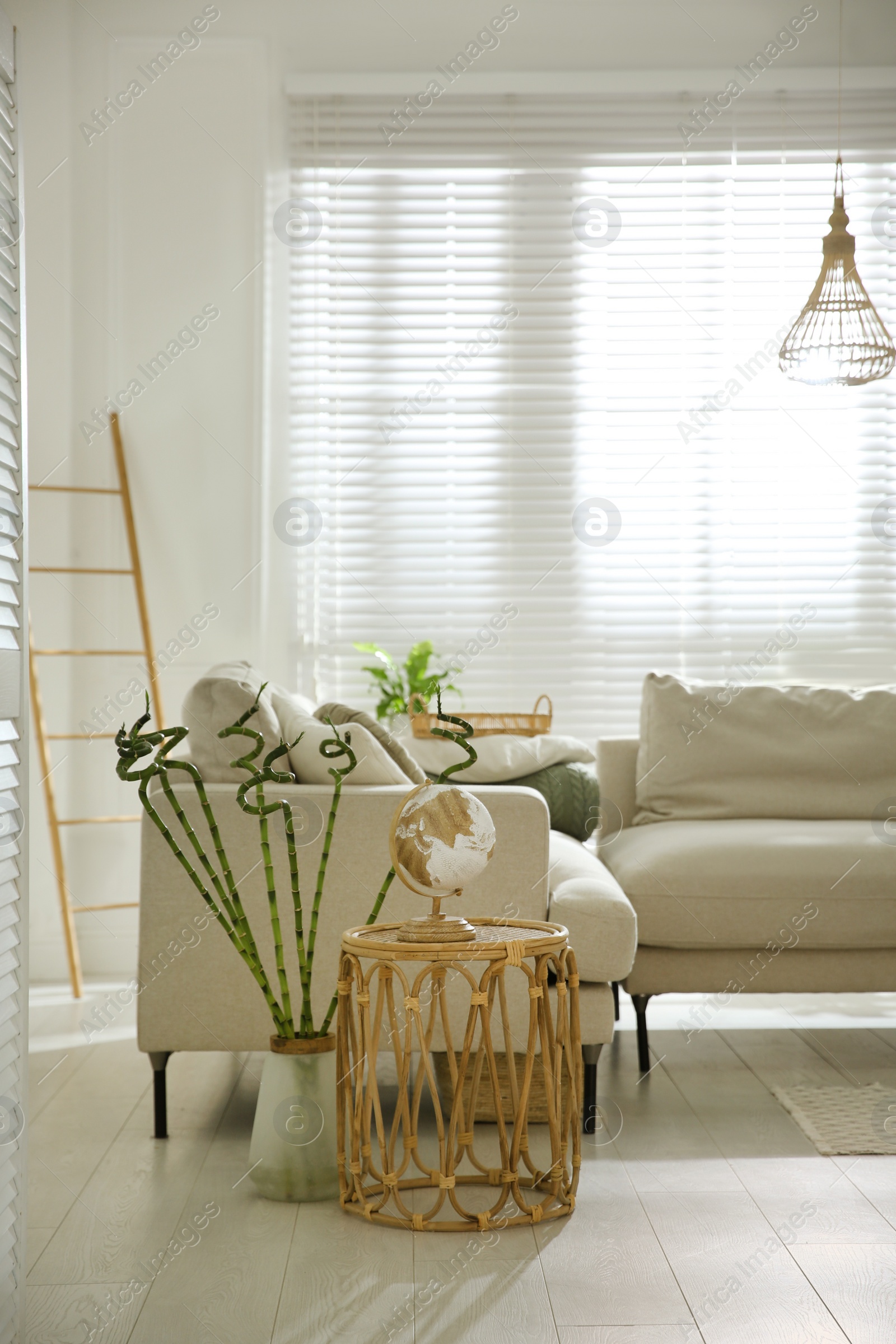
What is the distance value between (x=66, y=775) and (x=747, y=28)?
3704mm

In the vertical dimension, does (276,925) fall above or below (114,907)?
above

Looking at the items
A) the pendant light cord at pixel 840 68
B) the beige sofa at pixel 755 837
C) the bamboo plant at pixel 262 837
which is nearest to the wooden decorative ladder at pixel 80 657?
the beige sofa at pixel 755 837

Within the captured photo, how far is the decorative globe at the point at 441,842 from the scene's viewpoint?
199 cm

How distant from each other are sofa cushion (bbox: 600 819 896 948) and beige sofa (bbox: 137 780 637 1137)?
17.0 inches

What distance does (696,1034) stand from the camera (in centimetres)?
337

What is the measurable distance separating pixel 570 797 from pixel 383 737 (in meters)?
1.04

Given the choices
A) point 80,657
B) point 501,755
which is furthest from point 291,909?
point 80,657

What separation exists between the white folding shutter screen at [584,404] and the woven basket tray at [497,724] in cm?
54

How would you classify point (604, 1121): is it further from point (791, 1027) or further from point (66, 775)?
point (66, 775)

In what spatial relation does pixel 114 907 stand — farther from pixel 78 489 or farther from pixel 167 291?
pixel 167 291

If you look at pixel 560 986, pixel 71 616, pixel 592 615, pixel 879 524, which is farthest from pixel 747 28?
pixel 560 986

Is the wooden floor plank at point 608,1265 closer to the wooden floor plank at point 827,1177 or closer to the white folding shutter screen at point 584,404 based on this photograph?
the wooden floor plank at point 827,1177

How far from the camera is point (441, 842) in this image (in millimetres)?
1989

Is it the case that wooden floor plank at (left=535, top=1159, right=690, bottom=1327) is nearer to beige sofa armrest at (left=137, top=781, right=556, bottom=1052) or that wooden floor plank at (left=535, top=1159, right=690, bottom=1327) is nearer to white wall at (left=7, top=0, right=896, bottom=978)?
beige sofa armrest at (left=137, top=781, right=556, bottom=1052)
